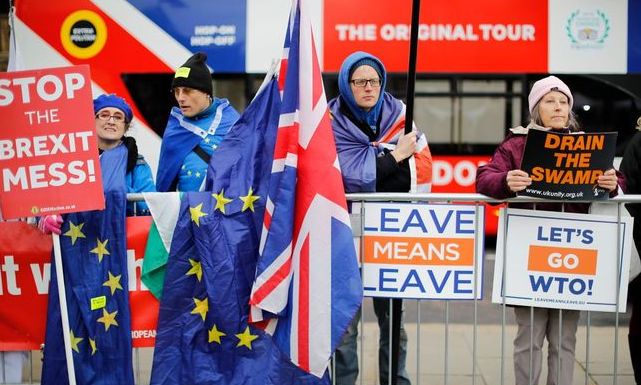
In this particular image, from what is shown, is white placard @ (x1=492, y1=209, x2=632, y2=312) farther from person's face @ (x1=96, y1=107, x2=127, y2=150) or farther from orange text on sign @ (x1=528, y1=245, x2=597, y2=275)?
person's face @ (x1=96, y1=107, x2=127, y2=150)

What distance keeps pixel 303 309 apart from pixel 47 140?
1462 millimetres

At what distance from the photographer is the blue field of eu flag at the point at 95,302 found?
3.69m

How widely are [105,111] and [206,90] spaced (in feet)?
1.90

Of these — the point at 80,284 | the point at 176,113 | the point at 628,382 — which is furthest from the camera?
the point at 628,382

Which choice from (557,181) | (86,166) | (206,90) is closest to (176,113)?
(206,90)

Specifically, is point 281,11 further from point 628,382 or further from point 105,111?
point 628,382

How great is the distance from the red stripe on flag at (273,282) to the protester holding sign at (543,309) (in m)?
1.09

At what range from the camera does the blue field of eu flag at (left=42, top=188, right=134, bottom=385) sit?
3688 millimetres

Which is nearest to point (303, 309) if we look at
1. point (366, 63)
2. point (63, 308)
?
point (63, 308)

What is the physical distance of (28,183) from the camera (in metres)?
3.51

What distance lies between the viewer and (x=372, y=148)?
12.8ft

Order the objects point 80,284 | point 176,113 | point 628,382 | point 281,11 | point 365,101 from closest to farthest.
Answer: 1. point 80,284
2. point 365,101
3. point 176,113
4. point 628,382
5. point 281,11

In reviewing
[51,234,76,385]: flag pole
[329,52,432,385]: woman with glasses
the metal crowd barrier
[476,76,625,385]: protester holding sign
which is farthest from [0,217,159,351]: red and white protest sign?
[476,76,625,385]: protester holding sign

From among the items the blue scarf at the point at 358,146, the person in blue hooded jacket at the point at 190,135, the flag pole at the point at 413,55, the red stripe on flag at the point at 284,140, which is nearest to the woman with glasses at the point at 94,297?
the person in blue hooded jacket at the point at 190,135
